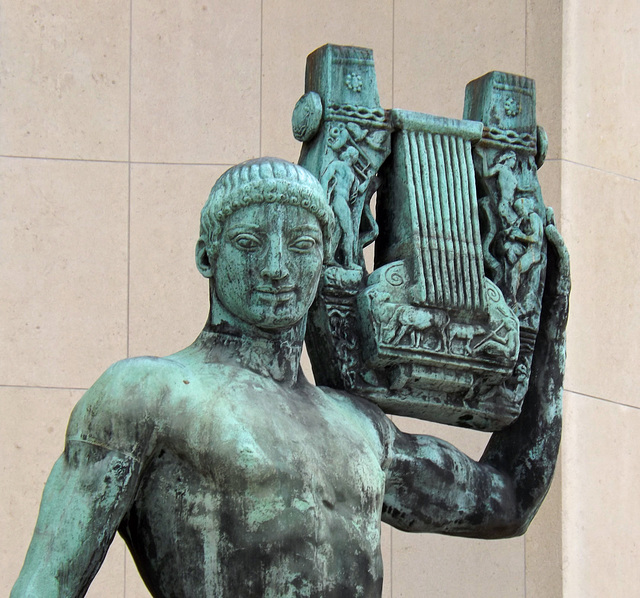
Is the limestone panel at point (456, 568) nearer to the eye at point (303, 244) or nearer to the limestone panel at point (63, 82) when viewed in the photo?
the limestone panel at point (63, 82)

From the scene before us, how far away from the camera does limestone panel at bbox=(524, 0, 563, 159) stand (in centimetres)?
777

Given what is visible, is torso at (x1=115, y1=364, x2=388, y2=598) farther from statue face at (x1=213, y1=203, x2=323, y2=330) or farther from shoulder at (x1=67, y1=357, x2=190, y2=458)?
statue face at (x1=213, y1=203, x2=323, y2=330)

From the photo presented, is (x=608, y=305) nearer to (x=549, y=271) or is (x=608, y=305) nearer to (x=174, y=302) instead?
(x=174, y=302)

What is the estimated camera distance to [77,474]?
4.48 meters

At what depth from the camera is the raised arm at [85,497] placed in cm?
445

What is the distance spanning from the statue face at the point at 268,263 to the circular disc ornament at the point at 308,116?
0.44 m

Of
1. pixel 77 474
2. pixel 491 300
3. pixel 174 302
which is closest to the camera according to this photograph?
pixel 77 474

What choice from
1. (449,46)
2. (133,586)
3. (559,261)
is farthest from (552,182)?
(559,261)

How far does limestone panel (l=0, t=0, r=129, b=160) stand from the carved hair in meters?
2.98

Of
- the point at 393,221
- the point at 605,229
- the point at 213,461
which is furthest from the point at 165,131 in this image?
the point at 213,461

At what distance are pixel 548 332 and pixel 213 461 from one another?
1.18 metres

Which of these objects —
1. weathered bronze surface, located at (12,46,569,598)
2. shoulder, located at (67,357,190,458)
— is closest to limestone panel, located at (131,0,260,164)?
weathered bronze surface, located at (12,46,569,598)

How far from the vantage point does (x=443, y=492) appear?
197 inches

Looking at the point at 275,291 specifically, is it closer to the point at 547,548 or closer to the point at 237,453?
the point at 237,453
